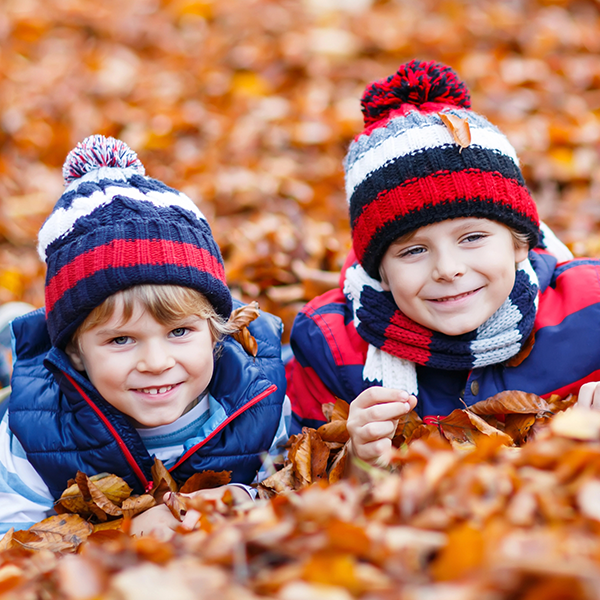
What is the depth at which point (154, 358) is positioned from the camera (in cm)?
200

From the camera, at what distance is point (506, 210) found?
6.84 ft

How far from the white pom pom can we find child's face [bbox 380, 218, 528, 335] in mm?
1009

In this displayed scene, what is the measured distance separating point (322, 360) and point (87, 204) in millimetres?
1006

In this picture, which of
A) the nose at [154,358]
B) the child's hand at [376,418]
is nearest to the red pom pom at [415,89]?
the child's hand at [376,418]

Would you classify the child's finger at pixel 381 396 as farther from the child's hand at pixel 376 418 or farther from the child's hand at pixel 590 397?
the child's hand at pixel 590 397

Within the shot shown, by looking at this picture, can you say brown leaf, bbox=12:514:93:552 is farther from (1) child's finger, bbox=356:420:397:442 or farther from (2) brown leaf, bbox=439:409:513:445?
(2) brown leaf, bbox=439:409:513:445

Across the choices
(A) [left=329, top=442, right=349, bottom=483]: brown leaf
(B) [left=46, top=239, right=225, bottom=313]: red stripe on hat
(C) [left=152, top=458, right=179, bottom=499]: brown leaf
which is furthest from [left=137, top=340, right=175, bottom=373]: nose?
(A) [left=329, top=442, right=349, bottom=483]: brown leaf

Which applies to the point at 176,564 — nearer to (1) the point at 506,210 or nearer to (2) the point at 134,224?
(2) the point at 134,224

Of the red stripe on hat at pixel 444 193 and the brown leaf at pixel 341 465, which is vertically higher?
the red stripe on hat at pixel 444 193

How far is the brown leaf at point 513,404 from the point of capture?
211cm

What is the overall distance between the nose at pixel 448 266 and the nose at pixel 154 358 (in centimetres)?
90

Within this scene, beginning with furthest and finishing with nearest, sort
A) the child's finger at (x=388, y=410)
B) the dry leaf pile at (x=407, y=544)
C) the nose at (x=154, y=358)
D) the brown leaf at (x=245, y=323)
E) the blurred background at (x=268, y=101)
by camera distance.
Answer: the blurred background at (x=268, y=101)
the brown leaf at (x=245, y=323)
the nose at (x=154, y=358)
the child's finger at (x=388, y=410)
the dry leaf pile at (x=407, y=544)

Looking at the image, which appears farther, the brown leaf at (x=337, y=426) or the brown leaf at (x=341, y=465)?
the brown leaf at (x=337, y=426)

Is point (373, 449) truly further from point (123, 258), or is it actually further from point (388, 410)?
point (123, 258)
